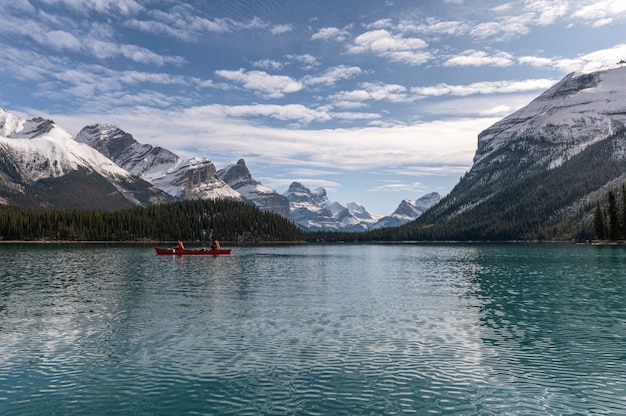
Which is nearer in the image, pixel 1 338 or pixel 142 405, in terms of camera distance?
pixel 142 405

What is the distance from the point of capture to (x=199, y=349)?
4006 centimetres

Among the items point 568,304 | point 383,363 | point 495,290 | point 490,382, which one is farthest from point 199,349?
point 495,290

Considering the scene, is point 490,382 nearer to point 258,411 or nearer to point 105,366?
point 258,411

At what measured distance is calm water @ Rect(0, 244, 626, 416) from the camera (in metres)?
28.2

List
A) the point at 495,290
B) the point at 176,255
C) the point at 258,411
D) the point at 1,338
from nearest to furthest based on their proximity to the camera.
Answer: the point at 258,411 → the point at 1,338 → the point at 495,290 → the point at 176,255

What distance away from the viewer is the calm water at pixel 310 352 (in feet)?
92.5

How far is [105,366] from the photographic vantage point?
35219mm

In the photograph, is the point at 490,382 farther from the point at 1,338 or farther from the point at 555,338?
the point at 1,338

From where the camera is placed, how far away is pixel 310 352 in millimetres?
38875

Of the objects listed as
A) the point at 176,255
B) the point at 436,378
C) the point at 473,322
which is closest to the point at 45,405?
the point at 436,378

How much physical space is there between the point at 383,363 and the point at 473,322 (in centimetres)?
1979

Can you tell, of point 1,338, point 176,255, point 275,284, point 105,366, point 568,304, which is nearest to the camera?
point 105,366

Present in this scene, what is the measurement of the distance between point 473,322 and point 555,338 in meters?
9.13

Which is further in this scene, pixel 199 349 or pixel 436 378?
pixel 199 349
